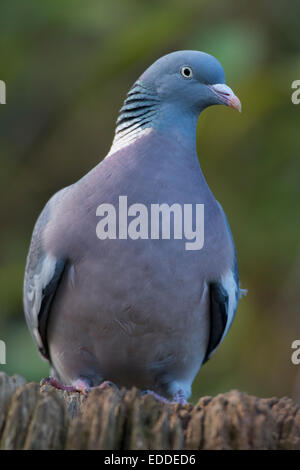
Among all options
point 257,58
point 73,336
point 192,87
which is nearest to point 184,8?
point 257,58

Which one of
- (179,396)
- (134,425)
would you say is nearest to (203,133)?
(179,396)

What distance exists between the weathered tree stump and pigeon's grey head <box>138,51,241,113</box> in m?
2.42

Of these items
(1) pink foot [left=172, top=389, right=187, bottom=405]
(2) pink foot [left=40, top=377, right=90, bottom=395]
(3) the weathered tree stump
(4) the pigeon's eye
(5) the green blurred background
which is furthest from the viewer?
(5) the green blurred background

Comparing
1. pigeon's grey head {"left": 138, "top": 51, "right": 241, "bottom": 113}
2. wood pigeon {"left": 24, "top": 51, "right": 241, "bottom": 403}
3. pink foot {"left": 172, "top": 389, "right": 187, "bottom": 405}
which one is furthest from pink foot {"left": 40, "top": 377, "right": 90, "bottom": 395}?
pigeon's grey head {"left": 138, "top": 51, "right": 241, "bottom": 113}

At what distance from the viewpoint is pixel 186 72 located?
4.88 meters

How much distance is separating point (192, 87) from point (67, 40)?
477 cm

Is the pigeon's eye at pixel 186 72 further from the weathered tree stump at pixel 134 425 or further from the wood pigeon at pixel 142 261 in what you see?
the weathered tree stump at pixel 134 425

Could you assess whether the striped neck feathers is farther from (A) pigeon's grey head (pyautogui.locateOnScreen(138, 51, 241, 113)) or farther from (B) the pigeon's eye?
(B) the pigeon's eye

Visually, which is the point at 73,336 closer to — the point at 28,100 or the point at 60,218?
the point at 60,218

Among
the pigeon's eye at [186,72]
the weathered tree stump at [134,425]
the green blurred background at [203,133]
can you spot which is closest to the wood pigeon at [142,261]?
the pigeon's eye at [186,72]

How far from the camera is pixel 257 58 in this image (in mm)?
7121

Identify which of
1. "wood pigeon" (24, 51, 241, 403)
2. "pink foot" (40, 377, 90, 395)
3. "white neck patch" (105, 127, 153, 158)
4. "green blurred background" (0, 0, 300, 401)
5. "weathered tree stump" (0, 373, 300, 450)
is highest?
"green blurred background" (0, 0, 300, 401)

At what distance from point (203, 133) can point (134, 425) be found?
16.5 feet

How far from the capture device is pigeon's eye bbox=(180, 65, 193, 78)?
4852 millimetres
